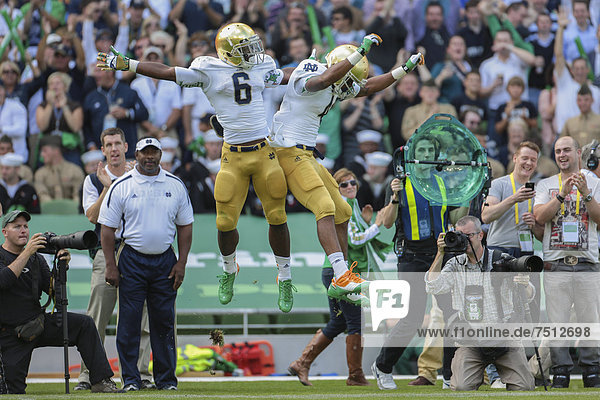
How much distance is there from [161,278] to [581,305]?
382 centimetres

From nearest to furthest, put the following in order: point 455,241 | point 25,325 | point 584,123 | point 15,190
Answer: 1. point 455,241
2. point 25,325
3. point 15,190
4. point 584,123

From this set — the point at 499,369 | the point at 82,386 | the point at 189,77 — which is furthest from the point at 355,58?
the point at 82,386

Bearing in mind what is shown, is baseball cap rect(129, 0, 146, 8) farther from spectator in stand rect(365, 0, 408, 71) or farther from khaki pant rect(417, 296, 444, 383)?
khaki pant rect(417, 296, 444, 383)

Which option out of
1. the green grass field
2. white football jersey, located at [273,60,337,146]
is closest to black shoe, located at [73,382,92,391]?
the green grass field

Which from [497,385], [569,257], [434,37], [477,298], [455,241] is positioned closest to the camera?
[455,241]

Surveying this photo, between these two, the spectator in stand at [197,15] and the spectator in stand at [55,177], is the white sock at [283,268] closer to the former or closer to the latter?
the spectator in stand at [55,177]

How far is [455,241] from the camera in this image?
8.10 metres

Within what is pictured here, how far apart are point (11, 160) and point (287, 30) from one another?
4.19 metres

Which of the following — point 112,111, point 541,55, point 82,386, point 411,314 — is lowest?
point 82,386

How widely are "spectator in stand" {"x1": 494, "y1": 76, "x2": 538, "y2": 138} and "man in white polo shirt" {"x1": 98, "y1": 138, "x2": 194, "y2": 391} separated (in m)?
6.24

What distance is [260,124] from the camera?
859 cm

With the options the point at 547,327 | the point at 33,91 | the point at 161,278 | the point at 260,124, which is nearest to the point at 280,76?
the point at 260,124

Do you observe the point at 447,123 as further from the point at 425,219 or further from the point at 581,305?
the point at 581,305

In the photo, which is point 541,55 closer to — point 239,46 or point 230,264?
point 230,264
